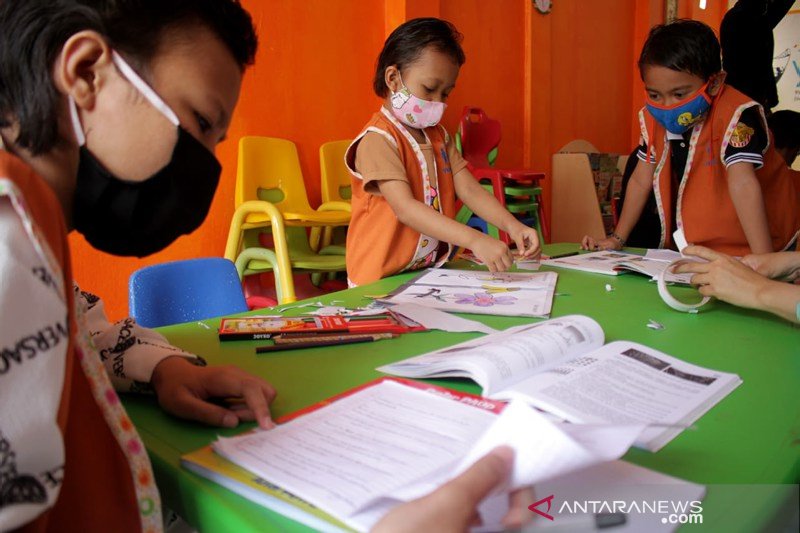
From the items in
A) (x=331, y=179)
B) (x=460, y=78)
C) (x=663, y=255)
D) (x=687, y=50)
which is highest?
(x=460, y=78)

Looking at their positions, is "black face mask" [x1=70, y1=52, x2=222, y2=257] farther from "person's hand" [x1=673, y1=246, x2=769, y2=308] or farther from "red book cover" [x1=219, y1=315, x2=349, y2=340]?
"person's hand" [x1=673, y1=246, x2=769, y2=308]

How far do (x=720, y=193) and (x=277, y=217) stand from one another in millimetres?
1549

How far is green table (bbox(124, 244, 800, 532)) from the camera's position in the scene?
1.50 feet

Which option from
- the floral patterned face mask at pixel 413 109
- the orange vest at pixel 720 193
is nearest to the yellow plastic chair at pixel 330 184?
the floral patterned face mask at pixel 413 109

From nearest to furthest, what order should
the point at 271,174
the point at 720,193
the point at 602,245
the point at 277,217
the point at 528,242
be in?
the point at 528,242
the point at 720,193
the point at 602,245
the point at 277,217
the point at 271,174

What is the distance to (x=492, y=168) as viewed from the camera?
11.8 ft

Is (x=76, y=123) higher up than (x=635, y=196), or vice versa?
(x=76, y=123)

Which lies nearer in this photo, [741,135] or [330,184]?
[741,135]

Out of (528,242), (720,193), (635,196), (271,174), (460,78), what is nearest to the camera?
(528,242)

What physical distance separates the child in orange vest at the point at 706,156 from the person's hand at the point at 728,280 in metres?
0.66

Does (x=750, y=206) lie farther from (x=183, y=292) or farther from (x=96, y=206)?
(x=96, y=206)

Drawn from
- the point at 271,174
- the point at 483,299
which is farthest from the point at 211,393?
the point at 271,174

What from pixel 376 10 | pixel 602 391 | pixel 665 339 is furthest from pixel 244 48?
pixel 376 10

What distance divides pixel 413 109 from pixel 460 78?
227cm
